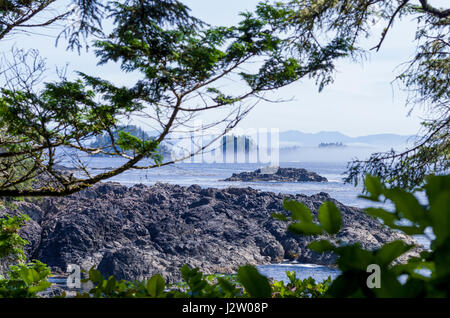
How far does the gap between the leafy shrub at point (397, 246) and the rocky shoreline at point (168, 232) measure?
14750 millimetres

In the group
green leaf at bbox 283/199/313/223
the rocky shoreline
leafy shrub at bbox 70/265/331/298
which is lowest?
the rocky shoreline

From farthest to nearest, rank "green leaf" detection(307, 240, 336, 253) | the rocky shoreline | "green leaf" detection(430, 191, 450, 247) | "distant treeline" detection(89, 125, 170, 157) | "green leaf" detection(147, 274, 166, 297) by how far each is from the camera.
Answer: the rocky shoreline
"distant treeline" detection(89, 125, 170, 157)
"green leaf" detection(147, 274, 166, 297)
"green leaf" detection(307, 240, 336, 253)
"green leaf" detection(430, 191, 450, 247)

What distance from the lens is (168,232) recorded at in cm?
1944

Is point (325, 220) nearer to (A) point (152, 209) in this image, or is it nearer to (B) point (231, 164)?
(A) point (152, 209)

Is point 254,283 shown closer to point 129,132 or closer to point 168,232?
point 129,132

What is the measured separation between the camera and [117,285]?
1.02 m

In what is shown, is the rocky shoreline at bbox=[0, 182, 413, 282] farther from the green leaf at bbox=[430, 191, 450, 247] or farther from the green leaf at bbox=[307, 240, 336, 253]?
the green leaf at bbox=[430, 191, 450, 247]

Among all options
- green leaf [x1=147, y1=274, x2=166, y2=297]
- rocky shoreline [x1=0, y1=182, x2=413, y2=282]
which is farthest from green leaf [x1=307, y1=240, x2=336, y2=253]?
rocky shoreline [x1=0, y1=182, x2=413, y2=282]

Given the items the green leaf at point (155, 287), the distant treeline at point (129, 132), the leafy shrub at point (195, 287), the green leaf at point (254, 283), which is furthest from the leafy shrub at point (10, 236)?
the green leaf at point (254, 283)

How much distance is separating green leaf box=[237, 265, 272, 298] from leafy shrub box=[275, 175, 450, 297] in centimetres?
9

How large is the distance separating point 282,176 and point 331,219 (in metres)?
34.2

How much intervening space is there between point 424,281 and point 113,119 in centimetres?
433

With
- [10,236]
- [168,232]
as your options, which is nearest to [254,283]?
[10,236]

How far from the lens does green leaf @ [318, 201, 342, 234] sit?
2.12 ft
